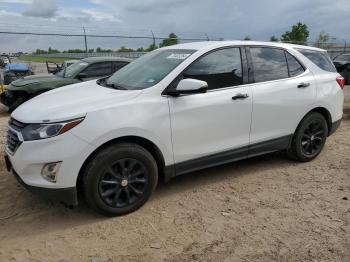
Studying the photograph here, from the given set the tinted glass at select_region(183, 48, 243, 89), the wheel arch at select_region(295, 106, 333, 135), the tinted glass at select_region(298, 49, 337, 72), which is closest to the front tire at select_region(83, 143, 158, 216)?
the tinted glass at select_region(183, 48, 243, 89)

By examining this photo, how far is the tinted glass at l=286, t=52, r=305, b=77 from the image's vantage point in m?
5.12

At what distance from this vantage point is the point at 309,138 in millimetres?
5477

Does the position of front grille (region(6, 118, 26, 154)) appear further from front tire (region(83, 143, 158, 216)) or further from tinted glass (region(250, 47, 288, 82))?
tinted glass (region(250, 47, 288, 82))

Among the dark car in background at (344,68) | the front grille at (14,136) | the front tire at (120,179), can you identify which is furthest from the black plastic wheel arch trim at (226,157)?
the dark car in background at (344,68)

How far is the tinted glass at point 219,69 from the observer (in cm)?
431

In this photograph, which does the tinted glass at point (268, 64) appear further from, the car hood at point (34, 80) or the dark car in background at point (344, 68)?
the dark car in background at point (344, 68)

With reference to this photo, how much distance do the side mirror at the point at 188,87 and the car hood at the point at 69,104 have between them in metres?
0.37

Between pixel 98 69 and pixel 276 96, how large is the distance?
6024 millimetres

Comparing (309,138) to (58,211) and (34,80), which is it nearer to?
(58,211)

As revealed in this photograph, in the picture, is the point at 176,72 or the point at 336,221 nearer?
the point at 336,221

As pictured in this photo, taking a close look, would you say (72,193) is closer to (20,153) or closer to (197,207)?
(20,153)

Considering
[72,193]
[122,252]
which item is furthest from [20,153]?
[122,252]

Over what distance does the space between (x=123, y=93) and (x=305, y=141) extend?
2.82 meters

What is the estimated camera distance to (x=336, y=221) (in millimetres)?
3865
